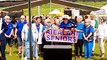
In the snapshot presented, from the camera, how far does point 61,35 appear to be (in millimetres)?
14867

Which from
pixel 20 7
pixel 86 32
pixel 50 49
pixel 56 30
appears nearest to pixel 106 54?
pixel 86 32

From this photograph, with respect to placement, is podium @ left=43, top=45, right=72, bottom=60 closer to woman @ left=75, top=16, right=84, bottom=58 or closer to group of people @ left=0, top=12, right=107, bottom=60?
group of people @ left=0, top=12, right=107, bottom=60

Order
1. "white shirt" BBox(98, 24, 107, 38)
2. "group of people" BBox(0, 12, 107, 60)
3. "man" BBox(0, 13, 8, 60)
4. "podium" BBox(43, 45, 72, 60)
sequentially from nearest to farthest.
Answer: "podium" BBox(43, 45, 72, 60), "man" BBox(0, 13, 8, 60), "group of people" BBox(0, 12, 107, 60), "white shirt" BBox(98, 24, 107, 38)

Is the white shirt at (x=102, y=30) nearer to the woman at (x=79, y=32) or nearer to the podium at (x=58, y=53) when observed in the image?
the woman at (x=79, y=32)

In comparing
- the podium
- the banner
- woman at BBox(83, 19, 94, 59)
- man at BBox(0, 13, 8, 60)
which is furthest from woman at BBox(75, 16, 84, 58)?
the podium

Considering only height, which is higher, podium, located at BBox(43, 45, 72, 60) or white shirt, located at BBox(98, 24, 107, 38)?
podium, located at BBox(43, 45, 72, 60)

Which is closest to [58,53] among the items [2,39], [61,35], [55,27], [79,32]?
[2,39]

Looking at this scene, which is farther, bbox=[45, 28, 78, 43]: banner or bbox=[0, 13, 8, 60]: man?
bbox=[45, 28, 78, 43]: banner

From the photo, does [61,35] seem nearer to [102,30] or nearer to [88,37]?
[88,37]

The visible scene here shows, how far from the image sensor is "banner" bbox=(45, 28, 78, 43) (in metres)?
14.5

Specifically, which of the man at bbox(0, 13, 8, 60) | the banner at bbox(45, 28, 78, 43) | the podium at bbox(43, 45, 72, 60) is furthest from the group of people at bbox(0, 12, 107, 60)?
the podium at bbox(43, 45, 72, 60)

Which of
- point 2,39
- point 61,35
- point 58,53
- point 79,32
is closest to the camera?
point 58,53

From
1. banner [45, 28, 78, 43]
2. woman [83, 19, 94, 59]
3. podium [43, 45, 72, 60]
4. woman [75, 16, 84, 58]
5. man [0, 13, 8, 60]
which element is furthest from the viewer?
woman [75, 16, 84, 58]

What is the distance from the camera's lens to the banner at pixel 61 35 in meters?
14.5
